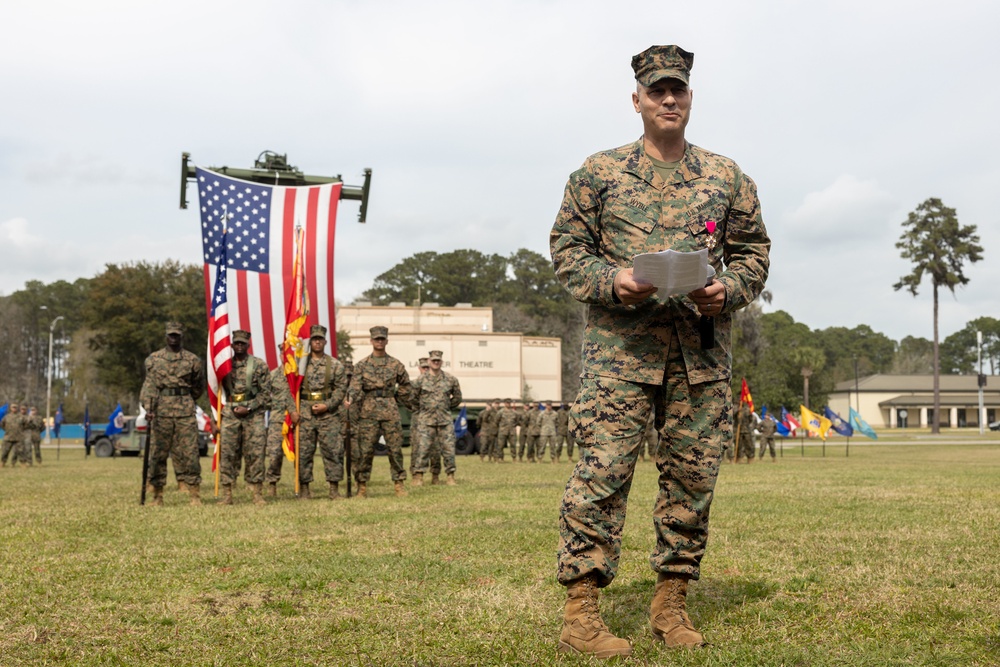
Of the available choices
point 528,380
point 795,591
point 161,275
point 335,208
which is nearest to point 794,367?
point 528,380

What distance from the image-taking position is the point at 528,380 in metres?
71.8

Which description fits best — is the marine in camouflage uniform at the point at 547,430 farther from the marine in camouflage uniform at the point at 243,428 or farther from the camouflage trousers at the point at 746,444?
the marine in camouflage uniform at the point at 243,428

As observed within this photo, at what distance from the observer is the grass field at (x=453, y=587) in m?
4.36

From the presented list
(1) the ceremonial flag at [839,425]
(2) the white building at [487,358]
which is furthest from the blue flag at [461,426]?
(2) the white building at [487,358]

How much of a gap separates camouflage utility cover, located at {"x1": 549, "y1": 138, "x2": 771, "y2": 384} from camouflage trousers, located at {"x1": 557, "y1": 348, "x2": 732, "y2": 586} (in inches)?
4.0

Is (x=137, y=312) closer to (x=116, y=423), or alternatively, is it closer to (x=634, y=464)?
(x=116, y=423)

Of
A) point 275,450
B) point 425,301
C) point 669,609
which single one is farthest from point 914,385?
point 669,609

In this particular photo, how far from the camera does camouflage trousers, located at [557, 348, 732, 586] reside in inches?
167

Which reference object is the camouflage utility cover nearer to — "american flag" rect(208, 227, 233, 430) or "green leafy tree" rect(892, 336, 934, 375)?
"american flag" rect(208, 227, 233, 430)

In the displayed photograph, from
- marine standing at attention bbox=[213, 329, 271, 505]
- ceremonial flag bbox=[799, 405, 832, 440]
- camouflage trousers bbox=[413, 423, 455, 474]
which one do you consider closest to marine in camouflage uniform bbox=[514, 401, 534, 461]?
ceremonial flag bbox=[799, 405, 832, 440]

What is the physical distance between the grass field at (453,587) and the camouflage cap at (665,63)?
239 cm

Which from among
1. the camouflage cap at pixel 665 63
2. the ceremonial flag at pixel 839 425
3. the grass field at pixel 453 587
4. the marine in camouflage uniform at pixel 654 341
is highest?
the camouflage cap at pixel 665 63

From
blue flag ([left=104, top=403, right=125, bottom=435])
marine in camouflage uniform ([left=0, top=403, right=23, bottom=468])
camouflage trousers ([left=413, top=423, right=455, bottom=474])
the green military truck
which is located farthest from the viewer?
blue flag ([left=104, top=403, right=125, bottom=435])

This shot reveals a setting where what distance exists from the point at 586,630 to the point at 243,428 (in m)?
9.43
